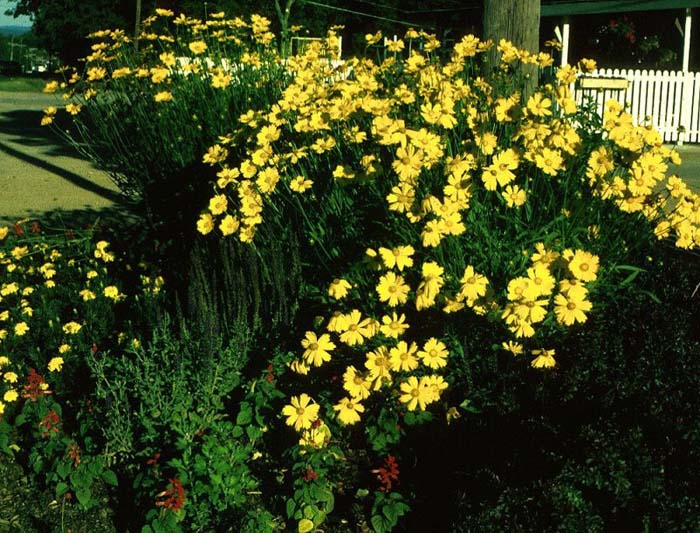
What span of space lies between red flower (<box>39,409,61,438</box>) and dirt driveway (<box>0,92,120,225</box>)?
2.96 metres

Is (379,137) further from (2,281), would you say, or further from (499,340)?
(2,281)

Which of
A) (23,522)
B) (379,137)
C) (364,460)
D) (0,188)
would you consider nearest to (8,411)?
(23,522)

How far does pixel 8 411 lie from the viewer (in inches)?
151

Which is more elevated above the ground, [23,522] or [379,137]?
[379,137]

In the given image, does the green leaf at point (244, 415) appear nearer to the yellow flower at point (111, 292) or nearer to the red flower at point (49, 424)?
the red flower at point (49, 424)

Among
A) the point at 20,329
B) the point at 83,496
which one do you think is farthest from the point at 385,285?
the point at 20,329

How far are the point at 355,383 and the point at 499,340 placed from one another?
0.64m

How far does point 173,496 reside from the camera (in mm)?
2885

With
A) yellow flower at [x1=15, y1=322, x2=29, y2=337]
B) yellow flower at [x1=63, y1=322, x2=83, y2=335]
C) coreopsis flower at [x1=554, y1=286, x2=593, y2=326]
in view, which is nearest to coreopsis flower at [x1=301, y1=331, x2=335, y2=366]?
coreopsis flower at [x1=554, y1=286, x2=593, y2=326]

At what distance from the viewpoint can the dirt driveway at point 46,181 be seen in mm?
8430

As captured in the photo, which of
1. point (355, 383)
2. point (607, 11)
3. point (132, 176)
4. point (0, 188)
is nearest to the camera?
point (355, 383)

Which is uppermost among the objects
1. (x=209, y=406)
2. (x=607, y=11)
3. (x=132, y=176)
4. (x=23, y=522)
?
(x=607, y=11)

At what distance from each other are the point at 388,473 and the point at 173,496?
726 millimetres

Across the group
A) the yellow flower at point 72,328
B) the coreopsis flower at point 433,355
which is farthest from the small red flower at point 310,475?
the yellow flower at point 72,328
